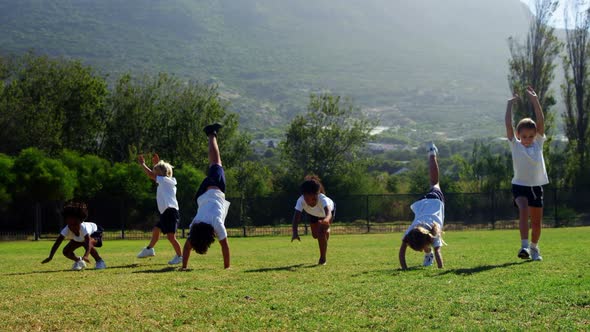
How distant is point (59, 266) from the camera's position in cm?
1379

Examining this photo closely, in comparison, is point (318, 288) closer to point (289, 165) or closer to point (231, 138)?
point (289, 165)

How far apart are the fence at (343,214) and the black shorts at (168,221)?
23.2 m

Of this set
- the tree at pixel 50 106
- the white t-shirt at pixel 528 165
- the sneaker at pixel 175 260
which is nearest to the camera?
the white t-shirt at pixel 528 165

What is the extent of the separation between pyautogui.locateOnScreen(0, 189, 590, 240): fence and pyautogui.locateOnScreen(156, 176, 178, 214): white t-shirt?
23160 millimetres

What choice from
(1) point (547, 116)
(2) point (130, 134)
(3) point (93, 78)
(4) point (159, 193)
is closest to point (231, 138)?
(2) point (130, 134)

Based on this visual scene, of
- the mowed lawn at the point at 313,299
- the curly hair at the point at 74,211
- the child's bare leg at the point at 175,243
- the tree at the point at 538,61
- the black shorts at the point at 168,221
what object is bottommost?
the mowed lawn at the point at 313,299

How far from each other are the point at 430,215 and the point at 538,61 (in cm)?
4749

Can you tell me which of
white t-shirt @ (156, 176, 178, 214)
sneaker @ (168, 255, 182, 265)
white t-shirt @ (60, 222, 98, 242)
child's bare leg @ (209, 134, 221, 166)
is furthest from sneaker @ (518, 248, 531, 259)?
white t-shirt @ (60, 222, 98, 242)

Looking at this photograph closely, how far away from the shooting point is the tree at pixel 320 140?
57031mm

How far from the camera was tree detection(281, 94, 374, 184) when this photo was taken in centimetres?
5703

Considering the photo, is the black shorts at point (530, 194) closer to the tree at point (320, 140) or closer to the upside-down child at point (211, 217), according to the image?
the upside-down child at point (211, 217)

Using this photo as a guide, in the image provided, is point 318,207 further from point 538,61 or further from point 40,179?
point 538,61

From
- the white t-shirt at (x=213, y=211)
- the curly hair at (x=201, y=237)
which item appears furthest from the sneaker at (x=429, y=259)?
the curly hair at (x=201, y=237)

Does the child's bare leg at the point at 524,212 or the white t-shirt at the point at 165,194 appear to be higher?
the white t-shirt at the point at 165,194
